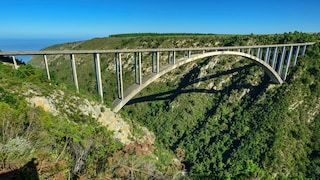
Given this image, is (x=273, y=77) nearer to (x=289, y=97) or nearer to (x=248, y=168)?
(x=289, y=97)

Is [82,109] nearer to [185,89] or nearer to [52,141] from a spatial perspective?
[52,141]

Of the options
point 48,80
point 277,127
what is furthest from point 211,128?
point 48,80

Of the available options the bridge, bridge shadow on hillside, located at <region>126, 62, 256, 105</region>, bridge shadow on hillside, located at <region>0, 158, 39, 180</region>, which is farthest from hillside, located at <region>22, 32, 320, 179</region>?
bridge shadow on hillside, located at <region>0, 158, 39, 180</region>

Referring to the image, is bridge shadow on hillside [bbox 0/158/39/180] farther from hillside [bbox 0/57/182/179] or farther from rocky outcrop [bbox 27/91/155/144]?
rocky outcrop [bbox 27/91/155/144]

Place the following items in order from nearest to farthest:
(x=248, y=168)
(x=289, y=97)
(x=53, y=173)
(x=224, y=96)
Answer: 1. (x=53, y=173)
2. (x=248, y=168)
3. (x=289, y=97)
4. (x=224, y=96)

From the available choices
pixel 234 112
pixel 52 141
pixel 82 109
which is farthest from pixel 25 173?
pixel 234 112

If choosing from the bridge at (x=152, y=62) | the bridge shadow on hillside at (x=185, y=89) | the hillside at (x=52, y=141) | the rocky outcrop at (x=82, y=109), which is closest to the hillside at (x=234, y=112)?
the bridge shadow on hillside at (x=185, y=89)
